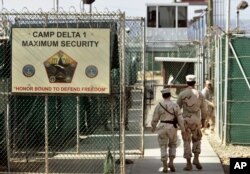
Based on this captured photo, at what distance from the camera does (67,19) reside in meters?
9.78

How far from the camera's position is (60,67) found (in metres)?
9.53

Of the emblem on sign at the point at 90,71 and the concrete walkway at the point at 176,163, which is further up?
the emblem on sign at the point at 90,71

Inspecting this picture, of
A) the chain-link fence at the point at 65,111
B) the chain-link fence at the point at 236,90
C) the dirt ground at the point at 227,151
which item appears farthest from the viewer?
the chain-link fence at the point at 236,90

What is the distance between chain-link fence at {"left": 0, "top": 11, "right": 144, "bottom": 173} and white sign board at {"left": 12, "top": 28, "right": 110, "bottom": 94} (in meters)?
0.02

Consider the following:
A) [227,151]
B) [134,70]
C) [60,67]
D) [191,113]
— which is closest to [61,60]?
[60,67]

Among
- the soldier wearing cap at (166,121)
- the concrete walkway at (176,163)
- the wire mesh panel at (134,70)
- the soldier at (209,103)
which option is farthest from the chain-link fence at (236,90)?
the soldier wearing cap at (166,121)

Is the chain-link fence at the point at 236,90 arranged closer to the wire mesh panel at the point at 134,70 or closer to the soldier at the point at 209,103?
the soldier at the point at 209,103

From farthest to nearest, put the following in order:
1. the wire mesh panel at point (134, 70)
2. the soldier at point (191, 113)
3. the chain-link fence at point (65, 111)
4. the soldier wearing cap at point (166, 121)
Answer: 1. the wire mesh panel at point (134, 70)
2. the soldier at point (191, 113)
3. the soldier wearing cap at point (166, 121)
4. the chain-link fence at point (65, 111)

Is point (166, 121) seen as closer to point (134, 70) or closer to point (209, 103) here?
point (134, 70)

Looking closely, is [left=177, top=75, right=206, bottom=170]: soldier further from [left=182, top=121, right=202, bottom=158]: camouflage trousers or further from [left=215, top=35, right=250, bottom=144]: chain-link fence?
[left=215, top=35, right=250, bottom=144]: chain-link fence

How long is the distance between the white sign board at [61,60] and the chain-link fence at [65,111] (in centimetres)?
2

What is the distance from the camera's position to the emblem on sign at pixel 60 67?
9.51 metres

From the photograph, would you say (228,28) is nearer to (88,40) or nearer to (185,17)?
(88,40)

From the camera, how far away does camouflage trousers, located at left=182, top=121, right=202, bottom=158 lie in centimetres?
1093
